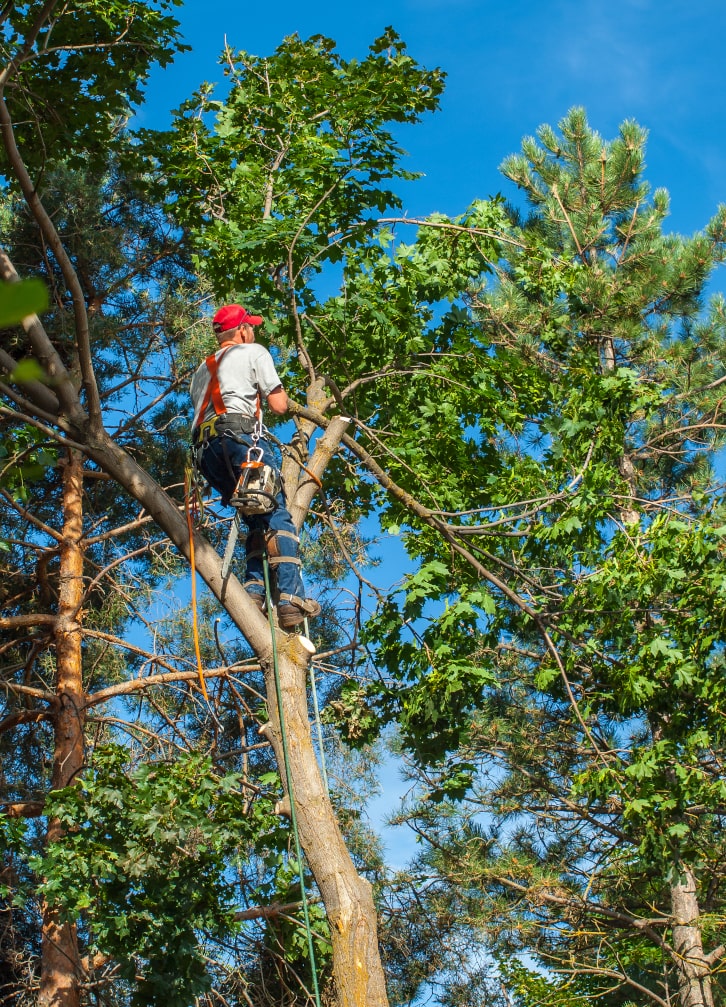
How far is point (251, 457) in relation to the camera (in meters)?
4.78

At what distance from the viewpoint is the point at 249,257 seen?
5.80 meters

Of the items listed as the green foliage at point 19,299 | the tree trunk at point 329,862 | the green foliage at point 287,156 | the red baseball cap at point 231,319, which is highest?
the green foliage at point 287,156

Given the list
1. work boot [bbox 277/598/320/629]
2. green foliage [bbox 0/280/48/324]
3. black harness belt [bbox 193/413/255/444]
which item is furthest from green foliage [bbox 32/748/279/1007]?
green foliage [bbox 0/280/48/324]

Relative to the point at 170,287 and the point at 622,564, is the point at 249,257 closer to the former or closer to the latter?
the point at 622,564

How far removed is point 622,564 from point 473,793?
6.35 meters

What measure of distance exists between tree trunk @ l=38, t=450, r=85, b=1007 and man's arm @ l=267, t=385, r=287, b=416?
2960 mm

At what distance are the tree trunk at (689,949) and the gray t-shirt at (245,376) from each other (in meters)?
5.47

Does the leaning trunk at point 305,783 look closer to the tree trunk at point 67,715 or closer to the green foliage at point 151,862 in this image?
the green foliage at point 151,862

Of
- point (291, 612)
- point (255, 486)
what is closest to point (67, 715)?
point (291, 612)

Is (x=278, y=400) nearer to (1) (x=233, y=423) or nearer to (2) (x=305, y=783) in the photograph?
(1) (x=233, y=423)

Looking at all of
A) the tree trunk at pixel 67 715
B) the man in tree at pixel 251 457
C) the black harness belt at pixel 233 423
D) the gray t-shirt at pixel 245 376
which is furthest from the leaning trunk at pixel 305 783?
the tree trunk at pixel 67 715

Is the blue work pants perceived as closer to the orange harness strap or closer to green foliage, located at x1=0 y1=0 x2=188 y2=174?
the orange harness strap

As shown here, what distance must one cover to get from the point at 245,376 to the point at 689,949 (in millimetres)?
6569

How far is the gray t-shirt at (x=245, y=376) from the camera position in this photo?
489 centimetres
